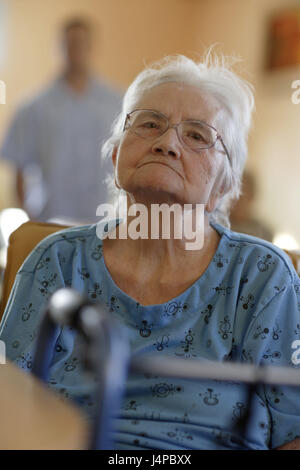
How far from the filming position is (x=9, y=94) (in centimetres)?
515

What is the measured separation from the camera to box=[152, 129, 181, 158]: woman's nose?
117 centimetres

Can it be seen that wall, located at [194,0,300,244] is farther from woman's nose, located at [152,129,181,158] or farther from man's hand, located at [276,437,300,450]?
man's hand, located at [276,437,300,450]

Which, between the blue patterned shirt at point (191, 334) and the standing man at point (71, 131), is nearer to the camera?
the blue patterned shirt at point (191, 334)

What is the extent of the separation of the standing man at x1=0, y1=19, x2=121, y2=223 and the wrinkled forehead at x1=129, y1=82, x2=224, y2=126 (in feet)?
5.96

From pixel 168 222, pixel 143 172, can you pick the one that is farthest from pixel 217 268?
pixel 143 172

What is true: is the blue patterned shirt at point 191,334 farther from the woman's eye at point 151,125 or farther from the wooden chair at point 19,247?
the woman's eye at point 151,125

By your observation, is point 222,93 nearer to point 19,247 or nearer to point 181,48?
point 19,247

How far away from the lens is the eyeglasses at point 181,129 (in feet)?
3.94

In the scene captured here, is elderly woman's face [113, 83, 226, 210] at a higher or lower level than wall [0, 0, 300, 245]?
lower

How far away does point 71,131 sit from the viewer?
309cm

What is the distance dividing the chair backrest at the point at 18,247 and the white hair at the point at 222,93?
27cm

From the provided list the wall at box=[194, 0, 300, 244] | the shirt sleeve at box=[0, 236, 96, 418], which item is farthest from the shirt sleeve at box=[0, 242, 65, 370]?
the wall at box=[194, 0, 300, 244]

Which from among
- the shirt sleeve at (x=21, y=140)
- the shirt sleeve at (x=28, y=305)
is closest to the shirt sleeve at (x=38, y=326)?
the shirt sleeve at (x=28, y=305)
